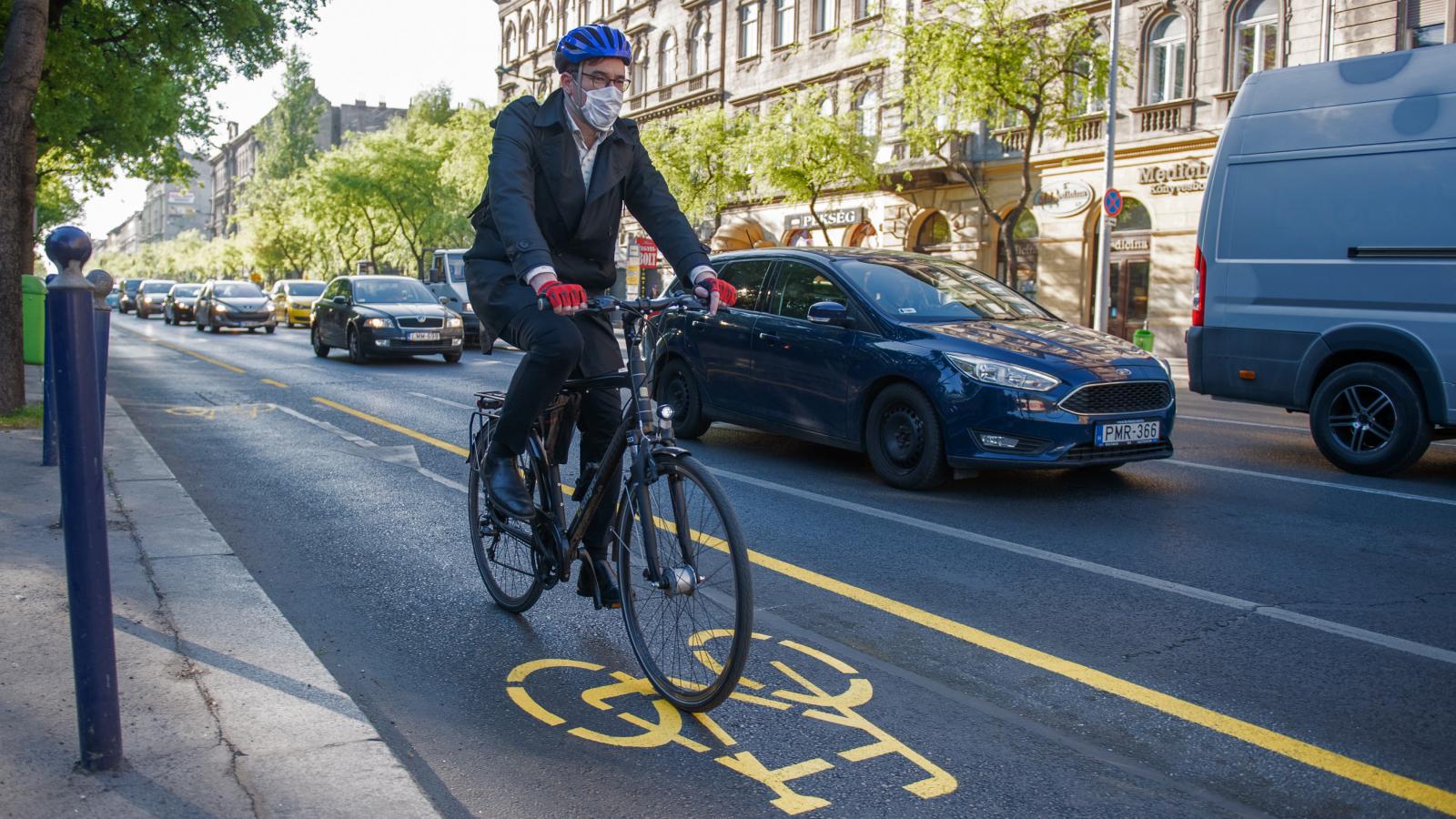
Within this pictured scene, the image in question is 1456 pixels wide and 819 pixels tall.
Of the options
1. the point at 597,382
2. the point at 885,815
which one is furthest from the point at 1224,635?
the point at 597,382

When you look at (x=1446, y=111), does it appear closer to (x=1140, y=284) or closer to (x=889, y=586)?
(x=889, y=586)

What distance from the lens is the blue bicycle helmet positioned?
418cm

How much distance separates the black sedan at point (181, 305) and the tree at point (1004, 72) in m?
29.0

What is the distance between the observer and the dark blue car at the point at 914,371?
768 cm

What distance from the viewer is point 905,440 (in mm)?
8172

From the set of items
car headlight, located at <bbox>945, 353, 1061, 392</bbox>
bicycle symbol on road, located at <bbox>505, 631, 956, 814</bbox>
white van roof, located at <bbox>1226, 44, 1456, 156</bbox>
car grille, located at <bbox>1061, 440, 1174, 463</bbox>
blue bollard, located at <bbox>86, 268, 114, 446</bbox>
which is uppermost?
white van roof, located at <bbox>1226, 44, 1456, 156</bbox>

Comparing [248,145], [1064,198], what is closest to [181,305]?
[1064,198]

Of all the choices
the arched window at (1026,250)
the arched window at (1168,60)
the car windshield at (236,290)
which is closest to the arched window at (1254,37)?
the arched window at (1168,60)

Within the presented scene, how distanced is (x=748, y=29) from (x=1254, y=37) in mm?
20116

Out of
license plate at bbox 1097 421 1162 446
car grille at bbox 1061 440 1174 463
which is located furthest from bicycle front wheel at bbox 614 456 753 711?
license plate at bbox 1097 421 1162 446

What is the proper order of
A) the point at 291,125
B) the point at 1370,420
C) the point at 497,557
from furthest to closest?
the point at 291,125, the point at 1370,420, the point at 497,557

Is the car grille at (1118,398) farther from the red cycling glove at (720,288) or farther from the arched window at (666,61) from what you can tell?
the arched window at (666,61)

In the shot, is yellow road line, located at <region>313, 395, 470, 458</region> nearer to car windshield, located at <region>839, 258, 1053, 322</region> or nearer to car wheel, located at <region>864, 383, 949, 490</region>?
car wheel, located at <region>864, 383, 949, 490</region>

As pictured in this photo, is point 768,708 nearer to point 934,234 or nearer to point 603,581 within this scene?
point 603,581
